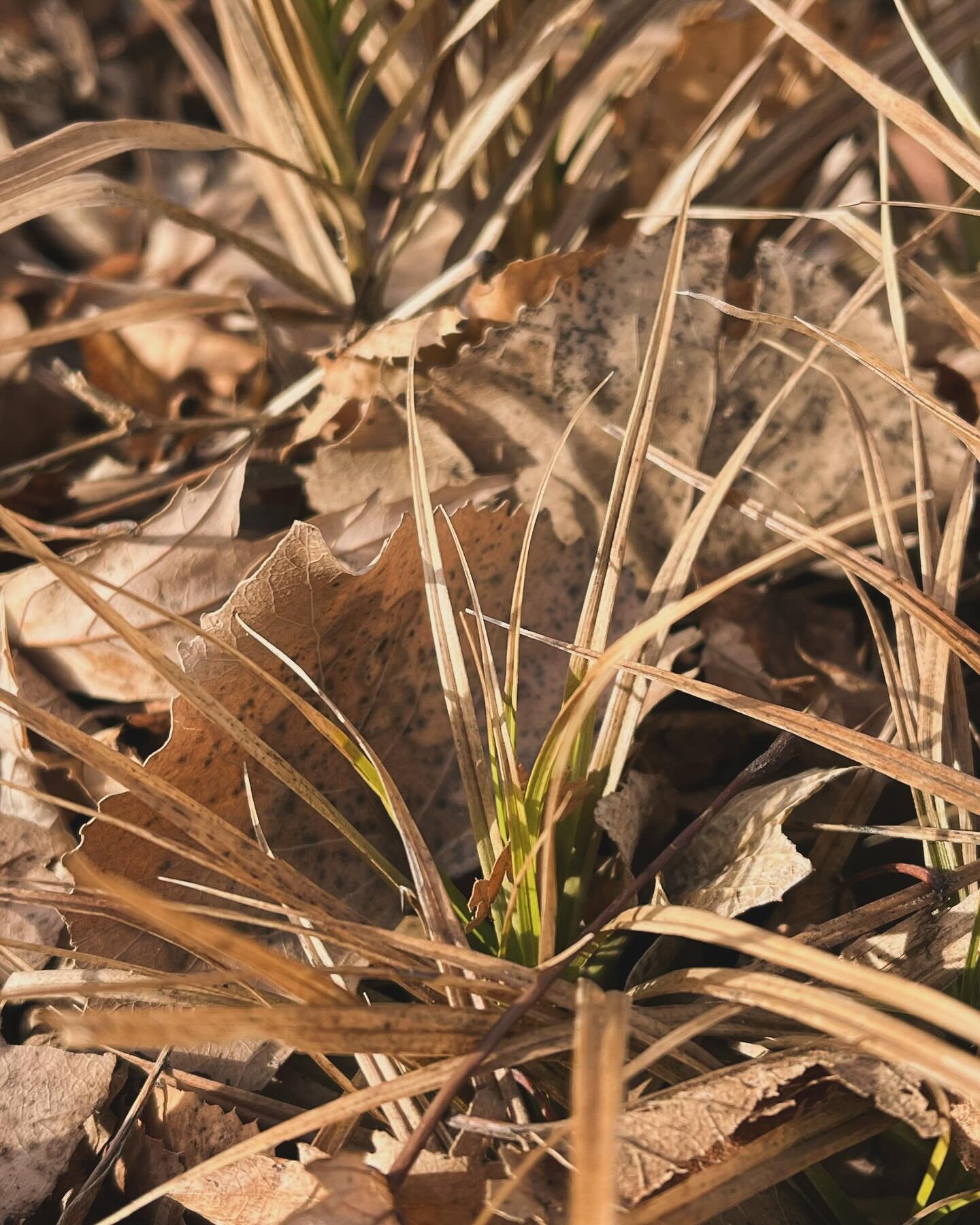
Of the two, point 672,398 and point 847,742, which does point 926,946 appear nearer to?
point 847,742

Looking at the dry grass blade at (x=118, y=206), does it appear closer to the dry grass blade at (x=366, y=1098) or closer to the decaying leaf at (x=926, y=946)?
the dry grass blade at (x=366, y=1098)

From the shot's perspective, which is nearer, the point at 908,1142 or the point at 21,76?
the point at 908,1142

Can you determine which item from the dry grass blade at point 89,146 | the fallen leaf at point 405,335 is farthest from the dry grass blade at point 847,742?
the dry grass blade at point 89,146

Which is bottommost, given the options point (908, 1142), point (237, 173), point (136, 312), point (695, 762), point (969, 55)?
point (908, 1142)

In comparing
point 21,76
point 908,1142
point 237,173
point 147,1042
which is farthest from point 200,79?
point 908,1142

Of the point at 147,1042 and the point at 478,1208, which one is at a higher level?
the point at 147,1042

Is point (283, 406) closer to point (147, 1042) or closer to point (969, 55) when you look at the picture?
point (147, 1042)

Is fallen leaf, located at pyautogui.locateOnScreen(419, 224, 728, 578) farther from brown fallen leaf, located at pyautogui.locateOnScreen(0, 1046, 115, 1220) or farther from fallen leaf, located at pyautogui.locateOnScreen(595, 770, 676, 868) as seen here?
brown fallen leaf, located at pyautogui.locateOnScreen(0, 1046, 115, 1220)

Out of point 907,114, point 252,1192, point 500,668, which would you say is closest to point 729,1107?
point 252,1192
